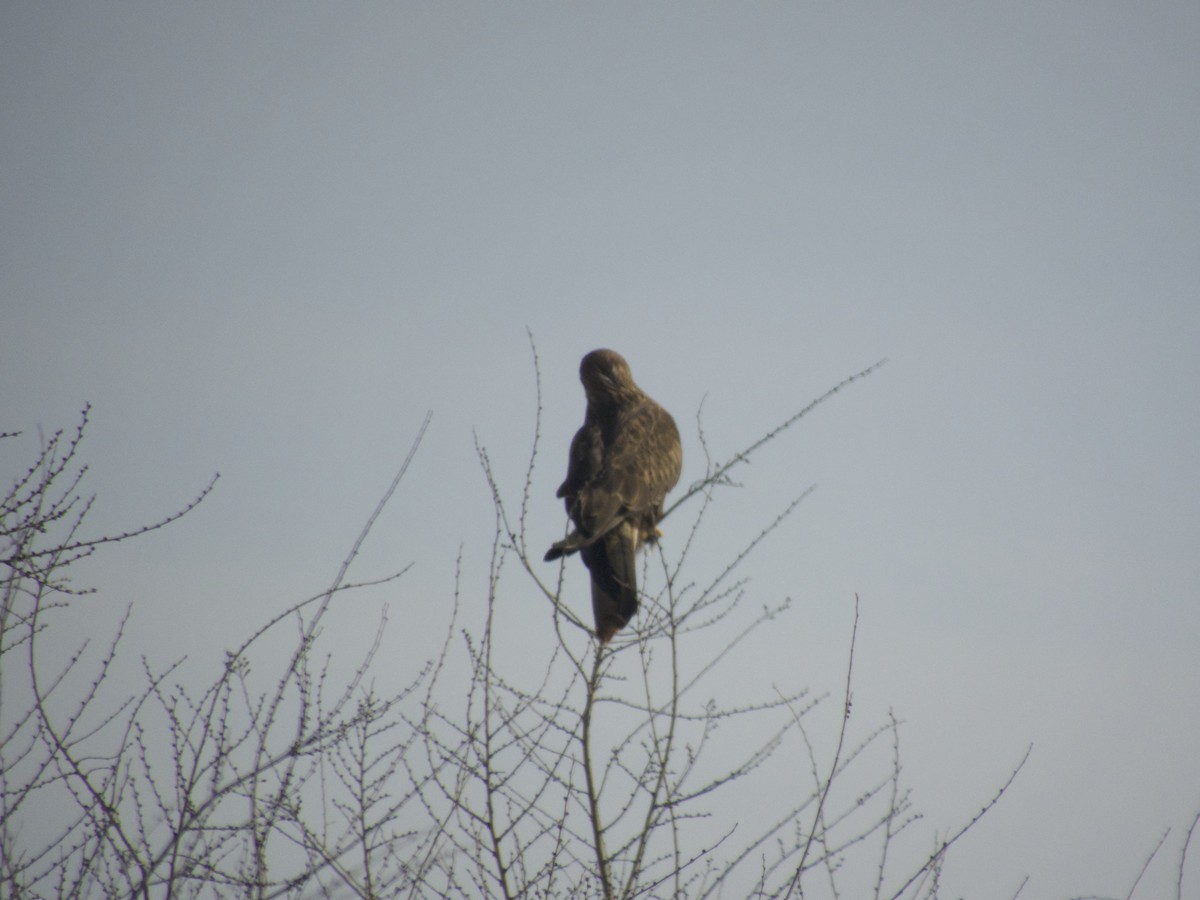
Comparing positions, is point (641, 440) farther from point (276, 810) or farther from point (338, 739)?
point (276, 810)

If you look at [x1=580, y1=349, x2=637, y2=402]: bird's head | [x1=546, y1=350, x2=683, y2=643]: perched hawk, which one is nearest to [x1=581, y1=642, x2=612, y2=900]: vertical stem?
[x1=546, y1=350, x2=683, y2=643]: perched hawk

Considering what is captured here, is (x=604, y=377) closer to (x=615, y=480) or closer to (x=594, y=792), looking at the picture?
(x=615, y=480)

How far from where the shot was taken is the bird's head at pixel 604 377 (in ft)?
24.4

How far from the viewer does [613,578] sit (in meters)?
5.50

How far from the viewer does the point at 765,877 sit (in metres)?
4.27

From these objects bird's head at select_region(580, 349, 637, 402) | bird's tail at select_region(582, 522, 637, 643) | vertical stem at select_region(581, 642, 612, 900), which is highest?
bird's head at select_region(580, 349, 637, 402)

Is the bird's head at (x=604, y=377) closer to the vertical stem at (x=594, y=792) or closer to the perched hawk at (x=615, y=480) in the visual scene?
the perched hawk at (x=615, y=480)

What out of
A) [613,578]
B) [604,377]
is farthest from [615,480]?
[604,377]

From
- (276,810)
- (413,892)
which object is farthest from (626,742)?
(276,810)

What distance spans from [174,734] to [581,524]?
1.98m

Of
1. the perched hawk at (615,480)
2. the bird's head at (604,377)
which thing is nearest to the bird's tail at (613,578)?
the perched hawk at (615,480)

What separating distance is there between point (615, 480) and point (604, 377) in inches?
56.7

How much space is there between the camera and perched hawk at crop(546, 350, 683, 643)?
540 centimetres

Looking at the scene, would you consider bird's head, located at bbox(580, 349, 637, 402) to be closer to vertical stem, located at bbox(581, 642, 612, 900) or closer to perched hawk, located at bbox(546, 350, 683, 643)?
perched hawk, located at bbox(546, 350, 683, 643)
